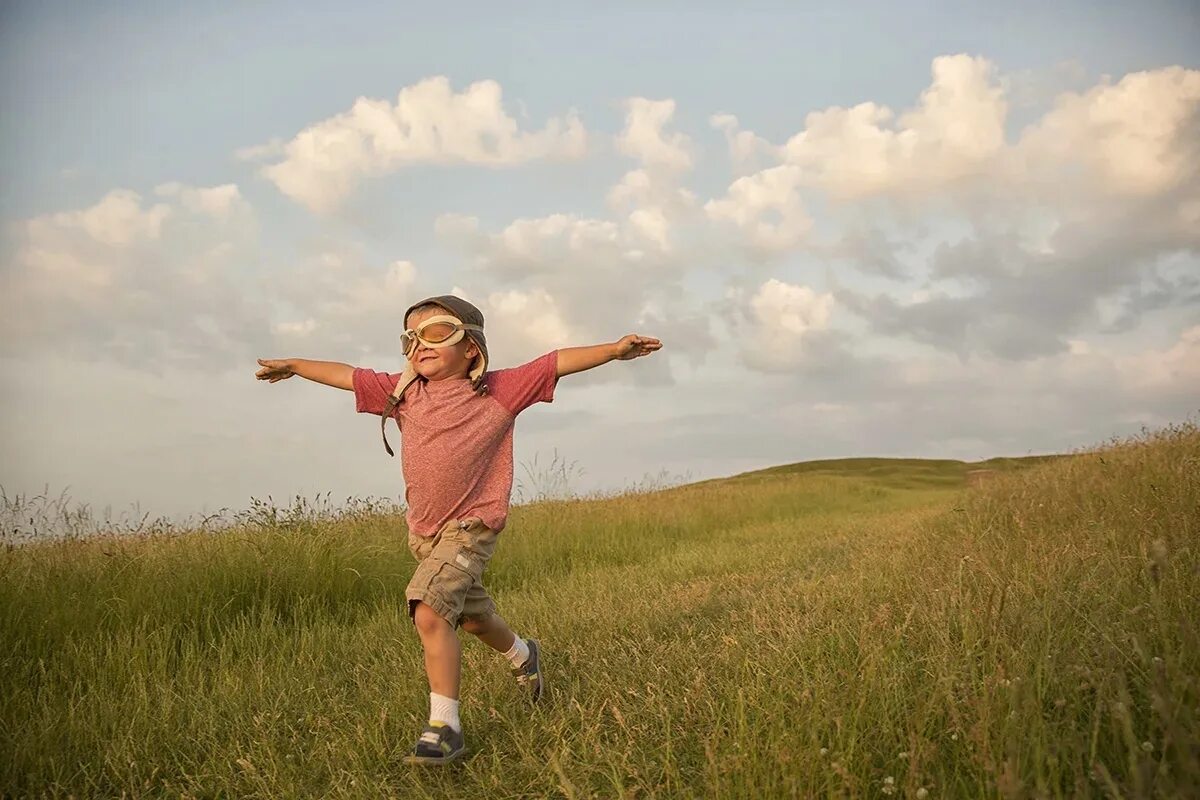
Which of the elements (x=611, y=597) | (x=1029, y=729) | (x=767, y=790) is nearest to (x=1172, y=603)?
(x=1029, y=729)

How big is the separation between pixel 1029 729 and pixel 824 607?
2298mm

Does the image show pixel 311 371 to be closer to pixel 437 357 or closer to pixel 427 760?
pixel 437 357

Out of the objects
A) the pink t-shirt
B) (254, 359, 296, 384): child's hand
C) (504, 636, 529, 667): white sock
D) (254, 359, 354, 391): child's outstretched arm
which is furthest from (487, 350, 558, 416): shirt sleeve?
(254, 359, 296, 384): child's hand

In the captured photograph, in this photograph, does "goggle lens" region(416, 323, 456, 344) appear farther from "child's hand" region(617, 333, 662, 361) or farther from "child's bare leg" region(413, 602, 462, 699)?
"child's bare leg" region(413, 602, 462, 699)

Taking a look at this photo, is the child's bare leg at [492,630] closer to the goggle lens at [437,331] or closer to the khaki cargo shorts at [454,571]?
the khaki cargo shorts at [454,571]

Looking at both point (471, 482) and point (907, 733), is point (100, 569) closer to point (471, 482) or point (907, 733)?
point (471, 482)

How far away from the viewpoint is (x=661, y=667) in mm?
4293

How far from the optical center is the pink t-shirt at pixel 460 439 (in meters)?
4.29

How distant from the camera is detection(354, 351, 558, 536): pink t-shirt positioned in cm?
429

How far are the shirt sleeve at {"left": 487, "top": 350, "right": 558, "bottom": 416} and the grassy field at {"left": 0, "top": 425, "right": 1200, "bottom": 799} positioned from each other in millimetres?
1523

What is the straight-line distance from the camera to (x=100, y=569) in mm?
6617

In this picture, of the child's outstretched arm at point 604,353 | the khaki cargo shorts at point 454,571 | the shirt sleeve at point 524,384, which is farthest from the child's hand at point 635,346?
the khaki cargo shorts at point 454,571

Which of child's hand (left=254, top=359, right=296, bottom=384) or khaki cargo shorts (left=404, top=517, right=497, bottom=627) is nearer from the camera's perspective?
khaki cargo shorts (left=404, top=517, right=497, bottom=627)

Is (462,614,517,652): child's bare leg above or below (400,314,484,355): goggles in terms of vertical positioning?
below
